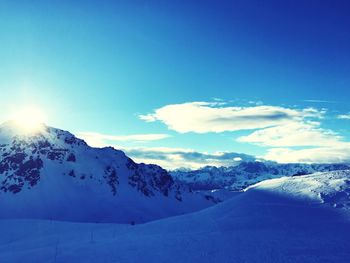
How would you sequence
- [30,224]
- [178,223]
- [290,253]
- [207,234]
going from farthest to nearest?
1. [30,224]
2. [178,223]
3. [207,234]
4. [290,253]

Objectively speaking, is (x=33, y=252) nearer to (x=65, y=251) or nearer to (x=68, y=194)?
(x=65, y=251)

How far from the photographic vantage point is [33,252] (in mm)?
30484

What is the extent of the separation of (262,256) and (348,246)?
5.01 meters

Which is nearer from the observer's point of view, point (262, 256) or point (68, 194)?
point (262, 256)

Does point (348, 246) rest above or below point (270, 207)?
below

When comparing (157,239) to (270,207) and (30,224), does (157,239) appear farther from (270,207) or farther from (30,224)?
(30,224)

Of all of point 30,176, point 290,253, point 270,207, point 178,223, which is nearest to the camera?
point 290,253

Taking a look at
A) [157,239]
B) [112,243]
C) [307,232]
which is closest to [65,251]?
[112,243]

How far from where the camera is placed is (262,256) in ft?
73.9

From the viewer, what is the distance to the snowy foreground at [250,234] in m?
23.1

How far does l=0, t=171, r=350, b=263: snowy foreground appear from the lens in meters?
23.1

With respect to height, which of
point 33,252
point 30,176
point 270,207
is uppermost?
point 30,176

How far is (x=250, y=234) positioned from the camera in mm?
26219

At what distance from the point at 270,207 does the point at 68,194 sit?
170 meters
